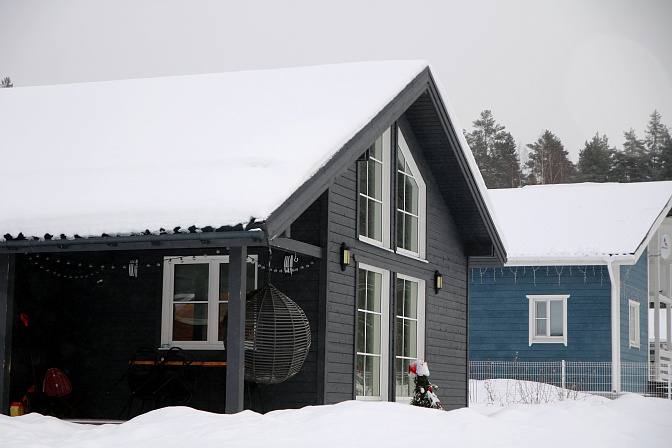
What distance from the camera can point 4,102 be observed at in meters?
12.9

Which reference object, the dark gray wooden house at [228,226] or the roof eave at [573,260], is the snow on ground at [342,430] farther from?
the roof eave at [573,260]

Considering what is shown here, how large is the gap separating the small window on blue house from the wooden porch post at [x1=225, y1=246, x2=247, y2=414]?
14.3 metres

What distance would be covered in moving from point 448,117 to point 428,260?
2.04 m

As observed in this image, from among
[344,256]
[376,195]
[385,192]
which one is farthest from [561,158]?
[344,256]

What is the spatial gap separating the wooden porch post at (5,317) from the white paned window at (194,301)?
2.03 m

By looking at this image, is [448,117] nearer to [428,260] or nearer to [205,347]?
[428,260]

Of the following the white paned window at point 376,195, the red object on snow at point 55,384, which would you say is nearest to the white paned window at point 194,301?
the red object on snow at point 55,384

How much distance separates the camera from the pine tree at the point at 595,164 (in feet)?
153

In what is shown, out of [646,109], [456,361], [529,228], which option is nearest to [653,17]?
[646,109]

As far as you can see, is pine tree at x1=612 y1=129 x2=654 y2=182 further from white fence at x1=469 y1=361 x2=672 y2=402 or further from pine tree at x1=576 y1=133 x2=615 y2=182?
white fence at x1=469 y1=361 x2=672 y2=402

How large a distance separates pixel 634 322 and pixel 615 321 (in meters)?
2.21

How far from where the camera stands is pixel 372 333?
11.0 meters

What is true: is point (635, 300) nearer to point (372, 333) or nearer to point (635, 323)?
point (635, 323)

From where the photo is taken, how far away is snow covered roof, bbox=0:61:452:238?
26.4 ft
